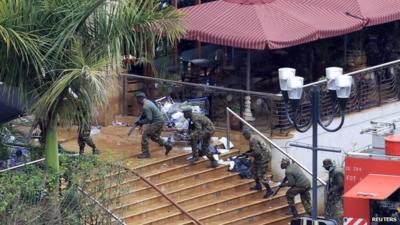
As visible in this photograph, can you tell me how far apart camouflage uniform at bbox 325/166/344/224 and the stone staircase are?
767 mm

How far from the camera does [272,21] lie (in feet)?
84.1

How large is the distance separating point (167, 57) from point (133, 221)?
19.9ft

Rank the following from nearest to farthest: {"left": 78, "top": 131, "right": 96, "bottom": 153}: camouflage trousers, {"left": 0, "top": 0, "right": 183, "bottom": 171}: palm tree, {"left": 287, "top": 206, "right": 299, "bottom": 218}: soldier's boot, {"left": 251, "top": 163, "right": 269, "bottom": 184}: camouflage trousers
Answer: {"left": 0, "top": 0, "right": 183, "bottom": 171}: palm tree → {"left": 78, "top": 131, "right": 96, "bottom": 153}: camouflage trousers → {"left": 287, "top": 206, "right": 299, "bottom": 218}: soldier's boot → {"left": 251, "top": 163, "right": 269, "bottom": 184}: camouflage trousers

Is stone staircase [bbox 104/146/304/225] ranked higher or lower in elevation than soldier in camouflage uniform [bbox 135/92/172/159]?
lower

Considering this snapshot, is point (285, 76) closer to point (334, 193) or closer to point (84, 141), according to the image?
point (334, 193)

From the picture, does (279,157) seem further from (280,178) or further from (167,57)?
(167,57)

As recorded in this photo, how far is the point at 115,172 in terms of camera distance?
21188 millimetres

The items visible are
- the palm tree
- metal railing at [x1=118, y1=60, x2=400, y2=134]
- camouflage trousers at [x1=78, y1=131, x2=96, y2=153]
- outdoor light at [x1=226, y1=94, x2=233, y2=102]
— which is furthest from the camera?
outdoor light at [x1=226, y1=94, x2=233, y2=102]

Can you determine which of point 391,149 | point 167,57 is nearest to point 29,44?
point 391,149

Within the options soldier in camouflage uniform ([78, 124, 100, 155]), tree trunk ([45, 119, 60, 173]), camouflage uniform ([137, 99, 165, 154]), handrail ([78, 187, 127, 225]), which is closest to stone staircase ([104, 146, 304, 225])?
camouflage uniform ([137, 99, 165, 154])

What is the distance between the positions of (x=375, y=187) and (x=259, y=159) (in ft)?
11.9

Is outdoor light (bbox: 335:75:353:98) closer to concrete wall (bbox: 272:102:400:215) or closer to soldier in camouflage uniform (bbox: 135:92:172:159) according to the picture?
concrete wall (bbox: 272:102:400:215)

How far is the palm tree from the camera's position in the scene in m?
19.8

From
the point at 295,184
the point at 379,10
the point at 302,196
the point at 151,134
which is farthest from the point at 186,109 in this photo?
the point at 379,10
